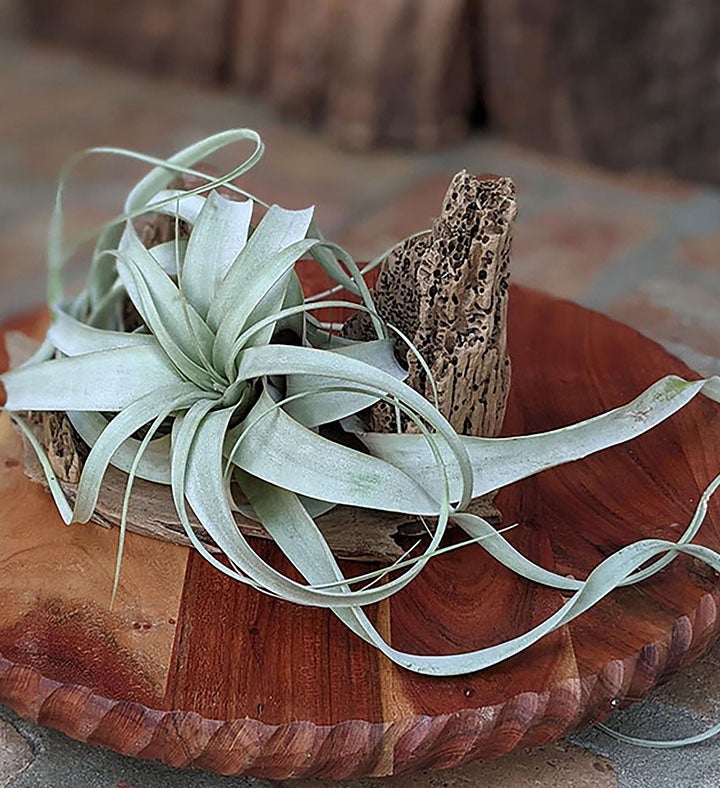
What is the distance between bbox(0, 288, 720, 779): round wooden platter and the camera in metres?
0.66

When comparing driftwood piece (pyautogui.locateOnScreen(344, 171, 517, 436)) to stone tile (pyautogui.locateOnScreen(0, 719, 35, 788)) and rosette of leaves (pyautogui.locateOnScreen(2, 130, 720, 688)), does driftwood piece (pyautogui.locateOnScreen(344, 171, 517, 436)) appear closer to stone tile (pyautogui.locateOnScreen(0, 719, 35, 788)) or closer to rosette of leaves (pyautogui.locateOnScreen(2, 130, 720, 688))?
rosette of leaves (pyautogui.locateOnScreen(2, 130, 720, 688))

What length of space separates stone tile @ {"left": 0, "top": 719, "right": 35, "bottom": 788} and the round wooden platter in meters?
0.09

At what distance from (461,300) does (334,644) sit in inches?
8.7

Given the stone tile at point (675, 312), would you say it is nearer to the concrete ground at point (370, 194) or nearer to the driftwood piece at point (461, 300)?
the concrete ground at point (370, 194)

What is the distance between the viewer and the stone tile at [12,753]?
2.46ft

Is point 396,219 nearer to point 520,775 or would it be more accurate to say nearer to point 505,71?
point 505,71

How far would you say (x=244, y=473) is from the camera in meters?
0.76

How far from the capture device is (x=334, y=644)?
27.5 inches

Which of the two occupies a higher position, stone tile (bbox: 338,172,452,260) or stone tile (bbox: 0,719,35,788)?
stone tile (bbox: 0,719,35,788)

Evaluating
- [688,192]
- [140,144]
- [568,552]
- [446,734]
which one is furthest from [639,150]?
[446,734]

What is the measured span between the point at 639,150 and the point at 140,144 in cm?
80

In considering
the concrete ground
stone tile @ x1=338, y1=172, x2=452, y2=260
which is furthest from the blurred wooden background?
stone tile @ x1=338, y1=172, x2=452, y2=260

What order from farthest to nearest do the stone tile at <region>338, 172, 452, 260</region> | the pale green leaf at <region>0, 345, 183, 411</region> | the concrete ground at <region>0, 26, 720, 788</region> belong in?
the stone tile at <region>338, 172, 452, 260</region> < the concrete ground at <region>0, 26, 720, 788</region> < the pale green leaf at <region>0, 345, 183, 411</region>

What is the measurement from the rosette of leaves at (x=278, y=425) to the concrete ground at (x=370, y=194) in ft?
1.55
